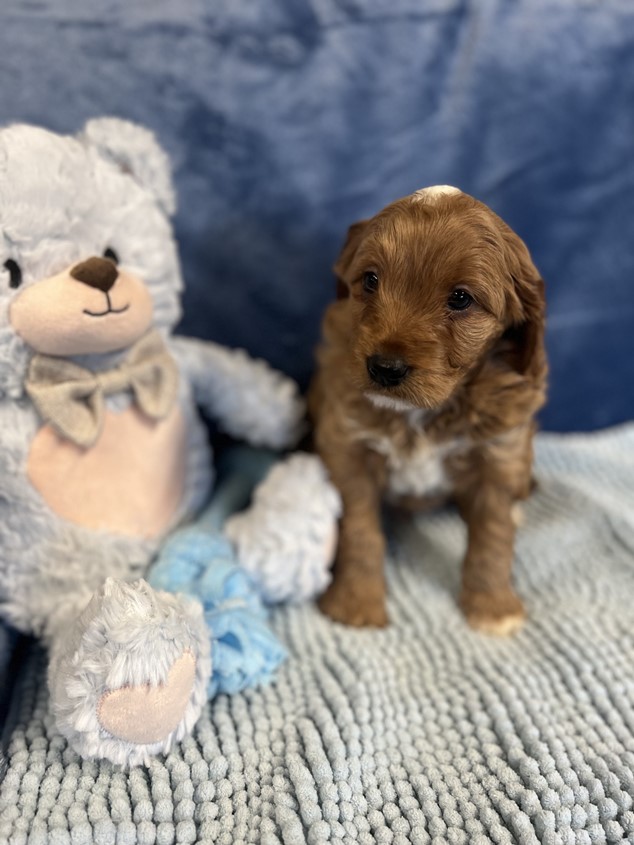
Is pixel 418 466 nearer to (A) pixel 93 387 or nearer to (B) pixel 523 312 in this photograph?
(B) pixel 523 312

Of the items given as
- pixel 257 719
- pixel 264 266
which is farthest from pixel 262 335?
pixel 257 719

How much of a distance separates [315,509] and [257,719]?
1.26 ft

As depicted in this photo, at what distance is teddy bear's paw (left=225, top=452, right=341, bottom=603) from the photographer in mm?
1318

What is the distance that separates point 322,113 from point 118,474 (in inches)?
33.8

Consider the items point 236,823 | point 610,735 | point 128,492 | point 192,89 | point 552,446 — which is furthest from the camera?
point 552,446

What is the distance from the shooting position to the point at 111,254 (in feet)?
4.06

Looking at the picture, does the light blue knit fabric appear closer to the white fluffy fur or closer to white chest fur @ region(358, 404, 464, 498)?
the white fluffy fur

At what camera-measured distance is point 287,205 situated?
157 cm

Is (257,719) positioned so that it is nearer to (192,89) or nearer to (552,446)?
(552,446)

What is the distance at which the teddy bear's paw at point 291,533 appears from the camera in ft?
4.33

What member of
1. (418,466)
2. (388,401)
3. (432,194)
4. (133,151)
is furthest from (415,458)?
(133,151)

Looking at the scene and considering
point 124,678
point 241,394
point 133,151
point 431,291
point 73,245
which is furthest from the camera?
point 241,394

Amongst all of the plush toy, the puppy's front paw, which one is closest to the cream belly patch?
the plush toy

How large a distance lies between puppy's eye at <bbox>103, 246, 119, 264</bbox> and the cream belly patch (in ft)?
0.83
